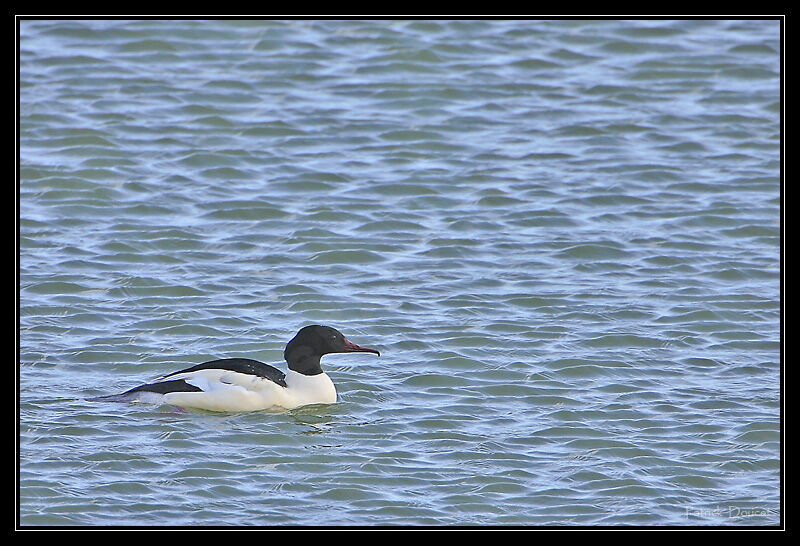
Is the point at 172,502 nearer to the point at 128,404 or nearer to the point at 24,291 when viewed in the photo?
the point at 128,404

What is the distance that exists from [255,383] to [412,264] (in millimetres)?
2919

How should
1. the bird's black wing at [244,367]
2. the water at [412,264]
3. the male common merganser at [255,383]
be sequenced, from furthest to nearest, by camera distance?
1. the bird's black wing at [244,367]
2. the male common merganser at [255,383]
3. the water at [412,264]

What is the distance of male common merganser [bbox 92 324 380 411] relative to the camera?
8.71m

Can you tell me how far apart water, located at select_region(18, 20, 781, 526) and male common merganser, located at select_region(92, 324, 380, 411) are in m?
0.11

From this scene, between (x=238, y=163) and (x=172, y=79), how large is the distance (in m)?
2.34

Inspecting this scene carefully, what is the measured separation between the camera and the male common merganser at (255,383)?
28.6ft

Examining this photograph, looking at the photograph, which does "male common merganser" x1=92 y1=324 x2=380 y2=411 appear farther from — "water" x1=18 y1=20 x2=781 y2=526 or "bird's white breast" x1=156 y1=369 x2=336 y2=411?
"water" x1=18 y1=20 x2=781 y2=526

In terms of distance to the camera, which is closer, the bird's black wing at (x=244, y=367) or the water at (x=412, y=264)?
the water at (x=412, y=264)

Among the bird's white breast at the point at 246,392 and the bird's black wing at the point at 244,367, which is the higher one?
the bird's black wing at the point at 244,367

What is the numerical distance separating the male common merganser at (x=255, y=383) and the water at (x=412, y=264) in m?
0.11

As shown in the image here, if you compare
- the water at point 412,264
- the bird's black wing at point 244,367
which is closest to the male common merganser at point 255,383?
the bird's black wing at point 244,367

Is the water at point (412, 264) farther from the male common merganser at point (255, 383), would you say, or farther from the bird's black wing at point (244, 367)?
the bird's black wing at point (244, 367)

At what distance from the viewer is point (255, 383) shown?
8.87 meters

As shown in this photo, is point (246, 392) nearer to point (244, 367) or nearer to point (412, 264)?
point (244, 367)
